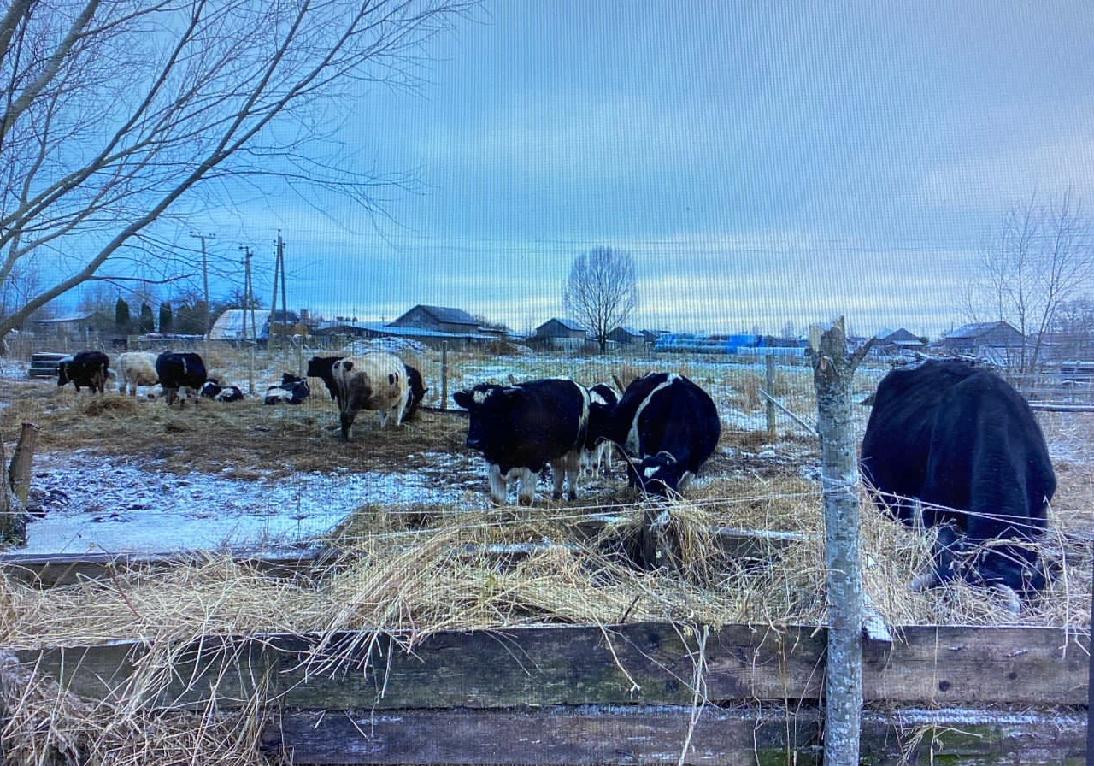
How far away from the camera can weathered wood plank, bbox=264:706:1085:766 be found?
2.40 m

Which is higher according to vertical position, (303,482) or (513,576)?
(513,576)

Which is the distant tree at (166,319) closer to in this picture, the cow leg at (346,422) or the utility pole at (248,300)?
the utility pole at (248,300)

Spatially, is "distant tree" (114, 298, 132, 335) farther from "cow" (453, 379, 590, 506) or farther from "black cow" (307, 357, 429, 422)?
"cow" (453, 379, 590, 506)

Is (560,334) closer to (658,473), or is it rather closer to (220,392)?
(658,473)

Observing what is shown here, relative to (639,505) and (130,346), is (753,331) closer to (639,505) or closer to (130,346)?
(639,505)

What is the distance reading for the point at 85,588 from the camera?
129 inches

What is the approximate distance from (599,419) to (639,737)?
692 cm

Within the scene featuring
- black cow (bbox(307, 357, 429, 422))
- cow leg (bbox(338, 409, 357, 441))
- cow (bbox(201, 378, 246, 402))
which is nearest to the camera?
cow leg (bbox(338, 409, 357, 441))

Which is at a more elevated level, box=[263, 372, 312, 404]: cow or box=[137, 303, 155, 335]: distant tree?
box=[137, 303, 155, 335]: distant tree

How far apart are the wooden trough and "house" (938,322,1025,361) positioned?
4.87 m

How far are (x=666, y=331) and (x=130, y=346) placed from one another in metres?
10.3

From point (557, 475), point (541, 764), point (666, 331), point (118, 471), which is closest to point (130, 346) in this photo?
point (118, 471)

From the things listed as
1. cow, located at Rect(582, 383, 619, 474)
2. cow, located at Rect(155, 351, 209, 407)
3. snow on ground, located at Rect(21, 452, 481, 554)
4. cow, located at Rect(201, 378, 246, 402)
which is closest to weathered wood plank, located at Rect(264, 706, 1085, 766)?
snow on ground, located at Rect(21, 452, 481, 554)

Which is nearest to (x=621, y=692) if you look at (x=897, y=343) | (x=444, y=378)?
(x=897, y=343)
